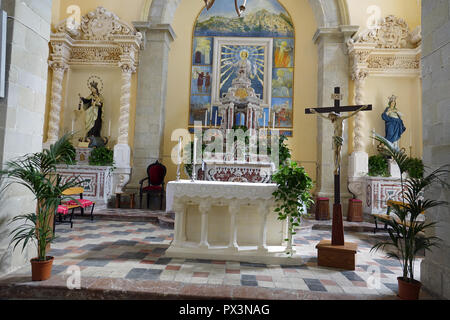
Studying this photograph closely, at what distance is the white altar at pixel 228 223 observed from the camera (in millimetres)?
3799

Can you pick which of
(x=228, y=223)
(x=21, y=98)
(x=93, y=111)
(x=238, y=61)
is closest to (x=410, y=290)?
(x=228, y=223)

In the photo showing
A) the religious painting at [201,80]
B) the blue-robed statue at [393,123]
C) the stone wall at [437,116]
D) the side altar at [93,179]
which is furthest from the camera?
the religious painting at [201,80]

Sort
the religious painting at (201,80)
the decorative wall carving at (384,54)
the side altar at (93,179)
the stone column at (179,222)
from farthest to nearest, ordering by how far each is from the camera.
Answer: the religious painting at (201,80) → the decorative wall carving at (384,54) → the side altar at (93,179) → the stone column at (179,222)

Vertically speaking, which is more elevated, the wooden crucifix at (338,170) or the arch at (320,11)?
the arch at (320,11)

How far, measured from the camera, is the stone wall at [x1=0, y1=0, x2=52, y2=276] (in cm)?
305

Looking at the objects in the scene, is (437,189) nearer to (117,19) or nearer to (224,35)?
(224,35)

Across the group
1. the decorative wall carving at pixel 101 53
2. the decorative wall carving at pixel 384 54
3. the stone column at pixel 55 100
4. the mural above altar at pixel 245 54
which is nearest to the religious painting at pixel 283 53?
the mural above altar at pixel 245 54

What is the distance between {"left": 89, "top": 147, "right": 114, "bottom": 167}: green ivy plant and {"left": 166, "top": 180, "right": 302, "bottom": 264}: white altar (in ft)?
14.9

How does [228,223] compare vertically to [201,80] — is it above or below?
below

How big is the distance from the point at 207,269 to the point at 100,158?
5.64m

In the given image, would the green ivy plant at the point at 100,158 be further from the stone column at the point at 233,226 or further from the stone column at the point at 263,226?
the stone column at the point at 263,226

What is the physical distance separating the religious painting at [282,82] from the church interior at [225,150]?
2.5 inches

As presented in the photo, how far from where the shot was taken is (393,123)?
7652mm

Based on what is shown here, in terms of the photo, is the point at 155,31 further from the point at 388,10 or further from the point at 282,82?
the point at 388,10
